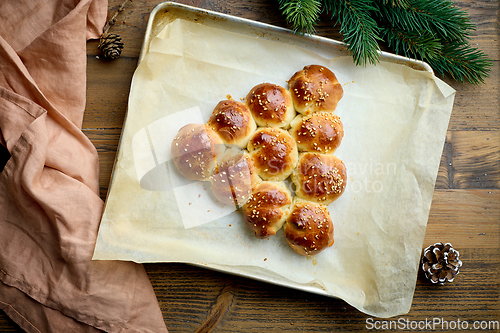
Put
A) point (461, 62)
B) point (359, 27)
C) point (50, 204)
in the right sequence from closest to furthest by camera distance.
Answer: point (50, 204) → point (359, 27) → point (461, 62)

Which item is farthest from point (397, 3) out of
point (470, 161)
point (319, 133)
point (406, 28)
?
point (470, 161)

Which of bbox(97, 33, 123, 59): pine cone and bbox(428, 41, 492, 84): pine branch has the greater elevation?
bbox(97, 33, 123, 59): pine cone

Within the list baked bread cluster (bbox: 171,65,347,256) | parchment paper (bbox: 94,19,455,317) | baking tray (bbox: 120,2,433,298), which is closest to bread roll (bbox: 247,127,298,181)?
baked bread cluster (bbox: 171,65,347,256)

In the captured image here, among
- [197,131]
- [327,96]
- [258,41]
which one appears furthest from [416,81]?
[197,131]

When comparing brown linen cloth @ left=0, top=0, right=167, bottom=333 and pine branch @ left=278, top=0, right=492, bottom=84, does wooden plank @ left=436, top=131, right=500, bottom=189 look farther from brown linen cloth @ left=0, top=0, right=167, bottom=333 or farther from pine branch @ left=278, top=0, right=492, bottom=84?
brown linen cloth @ left=0, top=0, right=167, bottom=333

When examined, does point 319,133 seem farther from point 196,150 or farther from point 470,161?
point 470,161

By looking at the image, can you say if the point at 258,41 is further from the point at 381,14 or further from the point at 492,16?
the point at 492,16
